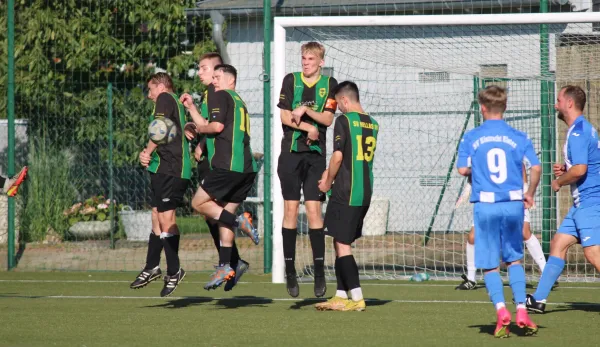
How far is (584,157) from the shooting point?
753 centimetres

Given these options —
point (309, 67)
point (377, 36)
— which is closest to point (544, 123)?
point (377, 36)

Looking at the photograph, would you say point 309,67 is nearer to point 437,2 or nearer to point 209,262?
point 209,262

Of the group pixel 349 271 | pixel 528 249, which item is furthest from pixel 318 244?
pixel 528 249

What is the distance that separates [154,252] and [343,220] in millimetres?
2037

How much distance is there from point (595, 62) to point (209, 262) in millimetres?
5486

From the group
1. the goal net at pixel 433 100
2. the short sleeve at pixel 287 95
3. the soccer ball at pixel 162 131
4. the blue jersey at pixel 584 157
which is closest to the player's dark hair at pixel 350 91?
the short sleeve at pixel 287 95

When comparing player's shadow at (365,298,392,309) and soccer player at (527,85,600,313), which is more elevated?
soccer player at (527,85,600,313)

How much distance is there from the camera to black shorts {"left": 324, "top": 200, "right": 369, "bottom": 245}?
7.88 metres

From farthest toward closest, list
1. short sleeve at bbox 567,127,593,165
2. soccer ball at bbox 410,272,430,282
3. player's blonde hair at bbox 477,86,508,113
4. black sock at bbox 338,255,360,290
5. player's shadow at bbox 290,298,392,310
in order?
soccer ball at bbox 410,272,430,282 < player's shadow at bbox 290,298,392,310 < black sock at bbox 338,255,360,290 < short sleeve at bbox 567,127,593,165 < player's blonde hair at bbox 477,86,508,113

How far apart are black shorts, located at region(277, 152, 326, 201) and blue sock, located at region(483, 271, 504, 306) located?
234 centimetres

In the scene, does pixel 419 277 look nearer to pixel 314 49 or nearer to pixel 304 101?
pixel 304 101

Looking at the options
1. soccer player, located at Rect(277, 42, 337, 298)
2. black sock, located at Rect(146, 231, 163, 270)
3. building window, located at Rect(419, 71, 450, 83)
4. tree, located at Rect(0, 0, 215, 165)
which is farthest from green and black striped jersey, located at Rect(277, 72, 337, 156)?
tree, located at Rect(0, 0, 215, 165)

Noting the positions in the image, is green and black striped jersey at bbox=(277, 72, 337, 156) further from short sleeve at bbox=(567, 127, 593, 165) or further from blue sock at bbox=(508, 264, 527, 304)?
blue sock at bbox=(508, 264, 527, 304)

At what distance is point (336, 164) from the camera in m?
7.79
